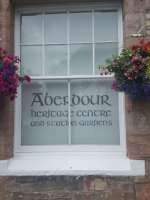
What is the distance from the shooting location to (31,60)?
17.4 ft

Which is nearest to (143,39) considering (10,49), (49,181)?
(10,49)

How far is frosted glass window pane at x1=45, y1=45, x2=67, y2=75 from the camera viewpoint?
5250mm

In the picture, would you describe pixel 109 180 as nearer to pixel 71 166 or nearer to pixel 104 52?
pixel 71 166

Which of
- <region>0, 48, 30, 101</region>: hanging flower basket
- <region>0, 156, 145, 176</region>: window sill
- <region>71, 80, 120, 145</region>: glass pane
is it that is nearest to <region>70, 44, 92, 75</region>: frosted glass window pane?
<region>71, 80, 120, 145</region>: glass pane

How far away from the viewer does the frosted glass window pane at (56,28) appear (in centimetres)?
530

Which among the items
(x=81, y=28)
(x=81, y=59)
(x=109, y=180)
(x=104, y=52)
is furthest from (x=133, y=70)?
(x=109, y=180)

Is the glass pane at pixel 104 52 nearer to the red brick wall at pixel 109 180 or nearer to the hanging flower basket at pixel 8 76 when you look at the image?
the red brick wall at pixel 109 180

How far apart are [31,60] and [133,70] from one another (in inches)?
53.0

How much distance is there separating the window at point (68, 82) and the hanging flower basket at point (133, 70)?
0.42m

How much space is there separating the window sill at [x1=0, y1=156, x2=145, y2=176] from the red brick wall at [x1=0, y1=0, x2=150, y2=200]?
6 centimetres

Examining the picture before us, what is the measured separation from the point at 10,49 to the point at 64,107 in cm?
92

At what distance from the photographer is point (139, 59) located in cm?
461

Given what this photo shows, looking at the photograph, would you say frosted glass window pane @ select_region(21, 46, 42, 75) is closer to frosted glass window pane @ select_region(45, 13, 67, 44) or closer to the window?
the window

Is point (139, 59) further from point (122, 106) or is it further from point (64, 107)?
point (64, 107)
